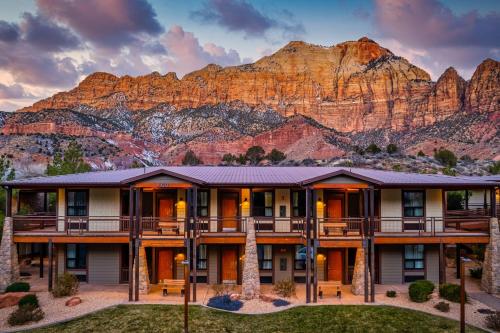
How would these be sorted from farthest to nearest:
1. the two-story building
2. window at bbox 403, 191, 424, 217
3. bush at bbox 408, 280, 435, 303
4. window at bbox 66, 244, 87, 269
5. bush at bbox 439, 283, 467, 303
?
1. window at bbox 66, 244, 87, 269
2. window at bbox 403, 191, 424, 217
3. the two-story building
4. bush at bbox 408, 280, 435, 303
5. bush at bbox 439, 283, 467, 303

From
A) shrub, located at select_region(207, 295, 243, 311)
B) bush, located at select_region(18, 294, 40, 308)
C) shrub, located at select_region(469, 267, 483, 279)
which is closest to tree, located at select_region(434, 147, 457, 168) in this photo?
shrub, located at select_region(469, 267, 483, 279)

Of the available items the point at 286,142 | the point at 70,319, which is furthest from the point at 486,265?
the point at 286,142

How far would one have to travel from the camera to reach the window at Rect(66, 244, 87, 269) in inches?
947

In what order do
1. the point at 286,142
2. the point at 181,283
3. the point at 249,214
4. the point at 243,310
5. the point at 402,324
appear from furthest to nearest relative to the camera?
the point at 286,142 → the point at 249,214 → the point at 181,283 → the point at 243,310 → the point at 402,324

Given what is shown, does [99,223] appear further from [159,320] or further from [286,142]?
[286,142]

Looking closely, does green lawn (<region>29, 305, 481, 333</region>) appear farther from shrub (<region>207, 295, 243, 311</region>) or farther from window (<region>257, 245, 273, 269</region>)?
window (<region>257, 245, 273, 269</region>)

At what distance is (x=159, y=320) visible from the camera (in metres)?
17.7

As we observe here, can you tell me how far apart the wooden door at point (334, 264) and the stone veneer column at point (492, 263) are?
7232mm

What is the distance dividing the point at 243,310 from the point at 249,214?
212 inches

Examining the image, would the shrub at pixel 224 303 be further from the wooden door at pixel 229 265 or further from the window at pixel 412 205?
the window at pixel 412 205

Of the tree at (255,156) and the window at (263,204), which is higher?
the tree at (255,156)

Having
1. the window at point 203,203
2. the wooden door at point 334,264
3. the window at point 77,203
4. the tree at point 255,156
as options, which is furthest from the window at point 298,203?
the tree at point 255,156

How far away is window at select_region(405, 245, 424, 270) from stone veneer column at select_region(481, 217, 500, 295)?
3135mm

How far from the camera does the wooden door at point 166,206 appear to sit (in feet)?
79.3
